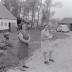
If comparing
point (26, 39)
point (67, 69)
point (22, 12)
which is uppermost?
point (22, 12)

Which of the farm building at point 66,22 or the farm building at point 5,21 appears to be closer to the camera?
the farm building at point 5,21

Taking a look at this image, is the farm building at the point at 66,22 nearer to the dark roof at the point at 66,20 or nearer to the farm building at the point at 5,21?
the dark roof at the point at 66,20

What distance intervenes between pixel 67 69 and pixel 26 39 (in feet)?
16.9

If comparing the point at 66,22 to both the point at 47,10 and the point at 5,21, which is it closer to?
the point at 47,10

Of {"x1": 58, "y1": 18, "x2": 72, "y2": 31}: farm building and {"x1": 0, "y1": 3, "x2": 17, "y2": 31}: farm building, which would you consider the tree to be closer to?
{"x1": 58, "y1": 18, "x2": 72, "y2": 31}: farm building

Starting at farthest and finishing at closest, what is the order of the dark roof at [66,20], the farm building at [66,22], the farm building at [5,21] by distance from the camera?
the dark roof at [66,20] < the farm building at [66,22] < the farm building at [5,21]

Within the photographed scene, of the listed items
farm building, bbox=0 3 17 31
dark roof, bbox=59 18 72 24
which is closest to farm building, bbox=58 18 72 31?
dark roof, bbox=59 18 72 24

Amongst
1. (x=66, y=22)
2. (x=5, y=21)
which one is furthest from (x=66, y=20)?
(x=5, y=21)


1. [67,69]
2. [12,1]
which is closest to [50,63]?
[67,69]

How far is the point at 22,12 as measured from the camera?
169 ft

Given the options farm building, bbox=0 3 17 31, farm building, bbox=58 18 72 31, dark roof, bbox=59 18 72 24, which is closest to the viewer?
farm building, bbox=0 3 17 31

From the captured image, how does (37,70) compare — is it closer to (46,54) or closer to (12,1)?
(46,54)

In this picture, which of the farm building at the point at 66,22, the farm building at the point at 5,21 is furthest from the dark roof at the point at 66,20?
the farm building at the point at 5,21

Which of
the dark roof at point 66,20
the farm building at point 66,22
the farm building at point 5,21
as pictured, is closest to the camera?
the farm building at point 5,21
